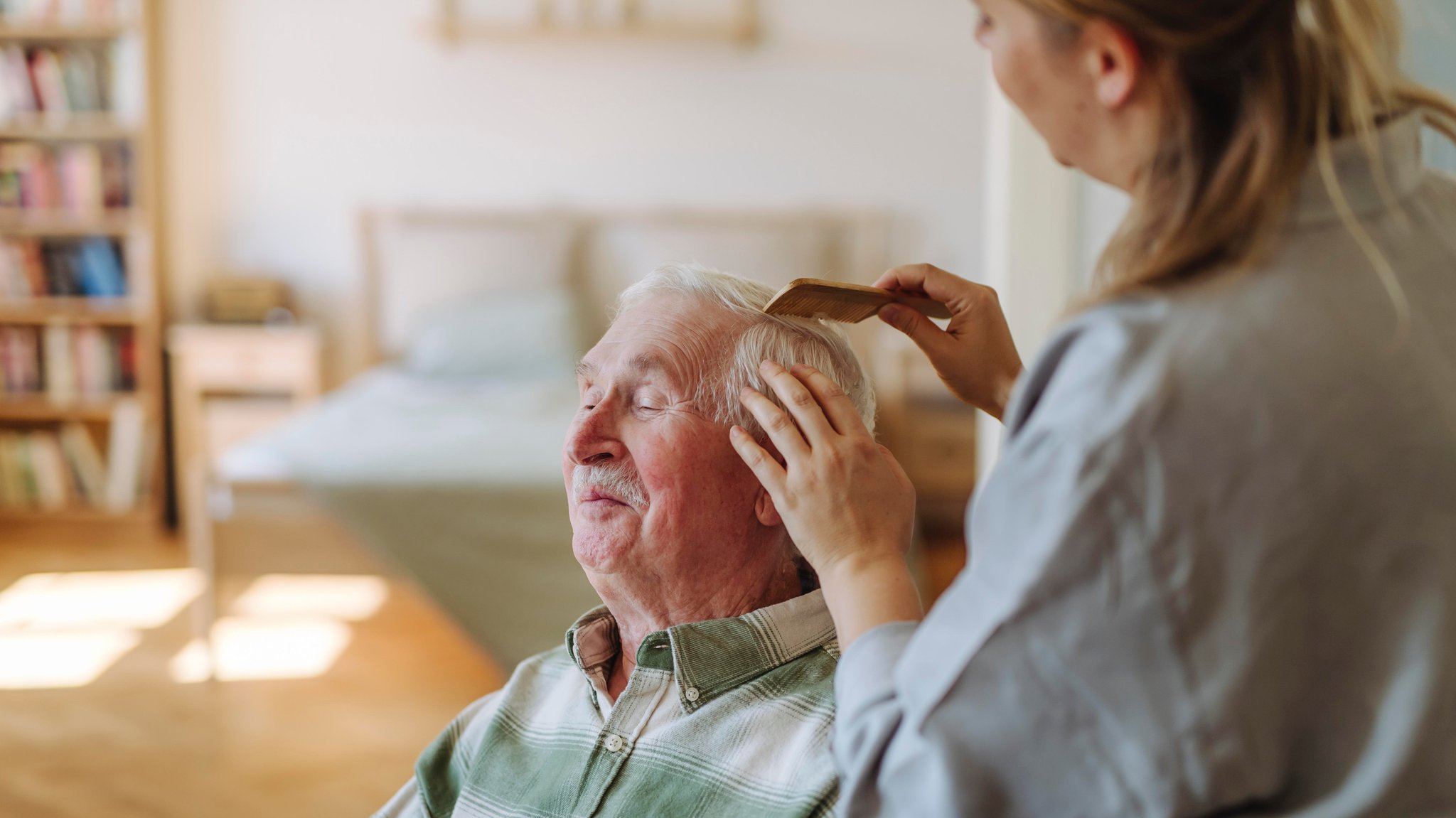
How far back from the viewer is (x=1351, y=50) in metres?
0.68

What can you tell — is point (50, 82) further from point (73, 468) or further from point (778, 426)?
point (778, 426)

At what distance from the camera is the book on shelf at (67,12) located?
14.4 feet

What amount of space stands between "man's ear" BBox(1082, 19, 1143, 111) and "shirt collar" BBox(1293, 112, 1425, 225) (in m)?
0.11

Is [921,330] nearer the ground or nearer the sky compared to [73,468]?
nearer the sky

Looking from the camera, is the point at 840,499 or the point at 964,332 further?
the point at 964,332

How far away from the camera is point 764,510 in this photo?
1243mm

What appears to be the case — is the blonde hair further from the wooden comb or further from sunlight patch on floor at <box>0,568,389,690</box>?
sunlight patch on floor at <box>0,568,389,690</box>

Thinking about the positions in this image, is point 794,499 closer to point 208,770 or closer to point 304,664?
point 208,770

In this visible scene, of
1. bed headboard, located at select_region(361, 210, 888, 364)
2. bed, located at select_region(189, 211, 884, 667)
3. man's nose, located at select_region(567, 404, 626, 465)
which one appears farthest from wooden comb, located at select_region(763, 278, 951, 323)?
bed headboard, located at select_region(361, 210, 888, 364)

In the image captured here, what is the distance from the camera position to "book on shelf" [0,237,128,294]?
14.8 ft

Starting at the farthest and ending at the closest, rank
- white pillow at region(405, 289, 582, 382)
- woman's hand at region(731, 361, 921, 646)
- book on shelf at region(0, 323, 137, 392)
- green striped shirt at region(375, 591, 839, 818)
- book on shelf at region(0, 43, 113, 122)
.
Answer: book on shelf at region(0, 323, 137, 392) → book on shelf at region(0, 43, 113, 122) → white pillow at region(405, 289, 582, 382) → green striped shirt at region(375, 591, 839, 818) → woman's hand at region(731, 361, 921, 646)

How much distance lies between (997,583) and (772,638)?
523mm

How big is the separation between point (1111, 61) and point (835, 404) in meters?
0.40

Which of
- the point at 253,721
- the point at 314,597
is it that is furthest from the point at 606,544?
the point at 314,597
